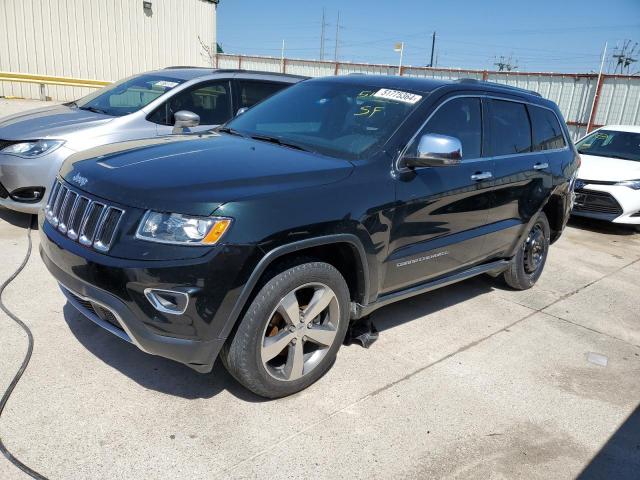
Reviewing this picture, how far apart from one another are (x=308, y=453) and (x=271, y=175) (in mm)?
1411

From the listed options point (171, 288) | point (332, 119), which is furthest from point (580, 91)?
point (171, 288)

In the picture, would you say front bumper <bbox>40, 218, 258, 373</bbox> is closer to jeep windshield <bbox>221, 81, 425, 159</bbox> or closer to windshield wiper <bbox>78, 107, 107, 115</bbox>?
jeep windshield <bbox>221, 81, 425, 159</bbox>

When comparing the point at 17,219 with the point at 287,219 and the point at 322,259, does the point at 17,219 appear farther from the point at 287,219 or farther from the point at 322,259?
the point at 287,219

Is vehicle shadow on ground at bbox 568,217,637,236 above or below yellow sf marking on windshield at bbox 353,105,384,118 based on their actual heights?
below

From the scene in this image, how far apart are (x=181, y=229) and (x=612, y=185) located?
24.3ft

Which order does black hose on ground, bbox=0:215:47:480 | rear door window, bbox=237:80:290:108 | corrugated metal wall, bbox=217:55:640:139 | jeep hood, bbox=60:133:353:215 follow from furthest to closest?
1. corrugated metal wall, bbox=217:55:640:139
2. rear door window, bbox=237:80:290:108
3. jeep hood, bbox=60:133:353:215
4. black hose on ground, bbox=0:215:47:480

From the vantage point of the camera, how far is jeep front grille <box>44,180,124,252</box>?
2641 mm

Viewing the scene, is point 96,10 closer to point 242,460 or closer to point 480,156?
point 480,156

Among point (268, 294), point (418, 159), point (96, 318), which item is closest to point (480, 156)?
point (418, 159)

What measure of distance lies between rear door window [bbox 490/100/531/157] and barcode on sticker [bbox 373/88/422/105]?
2.94 feet

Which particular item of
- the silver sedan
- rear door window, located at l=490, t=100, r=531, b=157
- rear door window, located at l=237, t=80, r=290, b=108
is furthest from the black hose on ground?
rear door window, located at l=490, t=100, r=531, b=157

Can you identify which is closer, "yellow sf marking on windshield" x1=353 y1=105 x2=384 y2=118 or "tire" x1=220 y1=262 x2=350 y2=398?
"tire" x1=220 y1=262 x2=350 y2=398

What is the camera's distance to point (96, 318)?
2891 millimetres

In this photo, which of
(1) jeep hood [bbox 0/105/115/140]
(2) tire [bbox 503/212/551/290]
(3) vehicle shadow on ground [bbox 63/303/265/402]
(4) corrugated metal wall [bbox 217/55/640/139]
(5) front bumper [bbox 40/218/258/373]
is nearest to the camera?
(5) front bumper [bbox 40/218/258/373]
